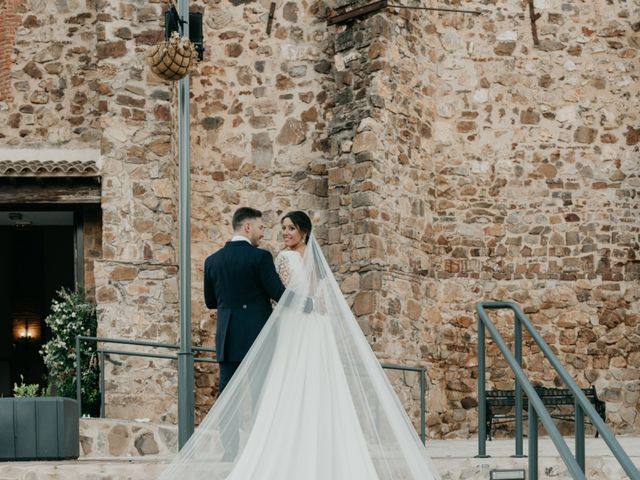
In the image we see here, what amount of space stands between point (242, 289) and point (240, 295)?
47mm

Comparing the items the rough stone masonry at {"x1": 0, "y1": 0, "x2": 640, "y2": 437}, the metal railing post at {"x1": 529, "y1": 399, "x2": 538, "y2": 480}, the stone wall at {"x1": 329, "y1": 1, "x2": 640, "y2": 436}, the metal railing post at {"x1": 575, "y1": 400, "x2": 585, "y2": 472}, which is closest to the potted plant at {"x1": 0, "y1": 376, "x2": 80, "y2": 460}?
the metal railing post at {"x1": 529, "y1": 399, "x2": 538, "y2": 480}

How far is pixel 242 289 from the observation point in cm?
919

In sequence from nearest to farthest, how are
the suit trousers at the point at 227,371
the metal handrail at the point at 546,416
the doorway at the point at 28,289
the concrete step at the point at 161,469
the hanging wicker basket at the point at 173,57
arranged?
the metal handrail at the point at 546,416 < the concrete step at the point at 161,469 < the hanging wicker basket at the point at 173,57 < the suit trousers at the point at 227,371 < the doorway at the point at 28,289

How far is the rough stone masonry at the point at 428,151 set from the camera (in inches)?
610

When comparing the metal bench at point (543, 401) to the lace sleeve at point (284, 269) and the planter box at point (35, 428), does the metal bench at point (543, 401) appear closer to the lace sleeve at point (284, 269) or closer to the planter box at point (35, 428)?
the lace sleeve at point (284, 269)

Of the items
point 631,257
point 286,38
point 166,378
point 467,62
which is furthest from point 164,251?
point 631,257

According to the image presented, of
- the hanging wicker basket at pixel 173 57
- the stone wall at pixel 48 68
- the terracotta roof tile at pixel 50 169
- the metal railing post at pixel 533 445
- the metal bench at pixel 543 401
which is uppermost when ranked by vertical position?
the stone wall at pixel 48 68

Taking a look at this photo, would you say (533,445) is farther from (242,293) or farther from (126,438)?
(126,438)

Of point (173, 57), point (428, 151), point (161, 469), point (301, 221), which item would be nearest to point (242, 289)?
point (301, 221)

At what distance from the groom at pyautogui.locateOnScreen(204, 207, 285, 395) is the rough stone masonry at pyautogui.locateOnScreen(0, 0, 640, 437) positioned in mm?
5749

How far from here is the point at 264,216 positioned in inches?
623

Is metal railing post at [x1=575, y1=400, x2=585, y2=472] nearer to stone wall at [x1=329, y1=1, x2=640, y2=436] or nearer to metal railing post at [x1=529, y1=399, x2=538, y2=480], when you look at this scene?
metal railing post at [x1=529, y1=399, x2=538, y2=480]

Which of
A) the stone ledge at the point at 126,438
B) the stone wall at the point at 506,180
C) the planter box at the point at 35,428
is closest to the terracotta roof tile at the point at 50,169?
the stone wall at the point at 506,180

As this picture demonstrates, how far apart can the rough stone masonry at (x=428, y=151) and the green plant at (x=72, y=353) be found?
140cm
